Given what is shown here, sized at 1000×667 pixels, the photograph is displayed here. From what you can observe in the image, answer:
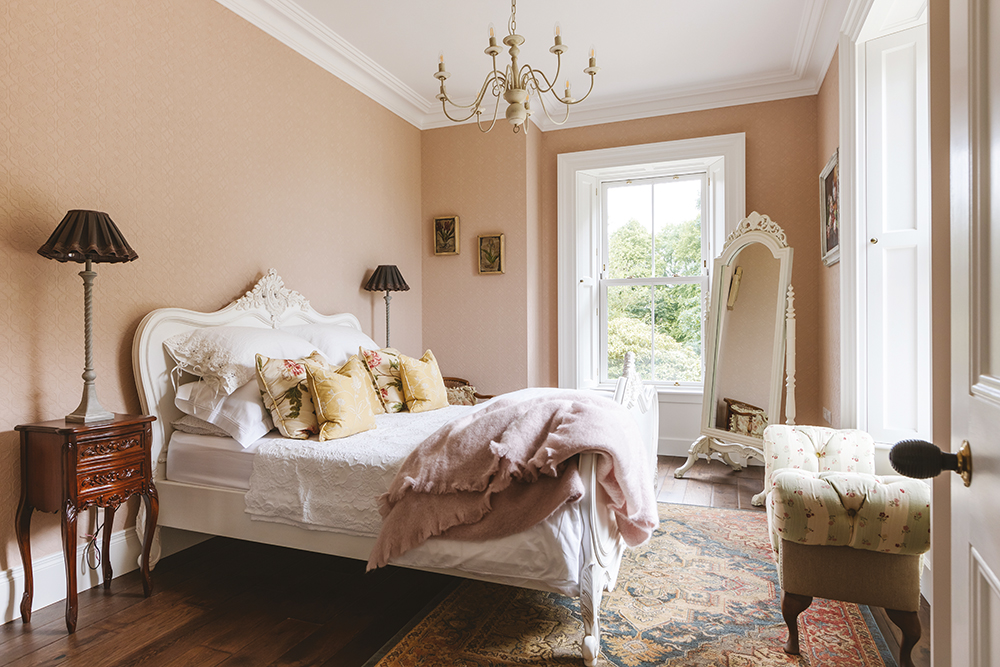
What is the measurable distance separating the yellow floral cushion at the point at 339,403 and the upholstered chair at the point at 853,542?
1734 millimetres

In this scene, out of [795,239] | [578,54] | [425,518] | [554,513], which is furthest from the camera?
[795,239]

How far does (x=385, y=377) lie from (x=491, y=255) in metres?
1.92

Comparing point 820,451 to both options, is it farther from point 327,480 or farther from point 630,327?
point 630,327

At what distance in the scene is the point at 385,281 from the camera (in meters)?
4.27

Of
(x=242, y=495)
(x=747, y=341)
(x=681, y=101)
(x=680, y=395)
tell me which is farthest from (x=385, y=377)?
(x=681, y=101)

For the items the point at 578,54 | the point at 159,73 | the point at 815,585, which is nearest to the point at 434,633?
the point at 815,585

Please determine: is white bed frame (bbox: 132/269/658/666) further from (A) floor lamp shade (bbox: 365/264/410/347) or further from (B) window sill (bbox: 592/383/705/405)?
(B) window sill (bbox: 592/383/705/405)

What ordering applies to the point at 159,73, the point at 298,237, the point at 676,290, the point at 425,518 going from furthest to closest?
the point at 676,290 → the point at 298,237 → the point at 159,73 → the point at 425,518

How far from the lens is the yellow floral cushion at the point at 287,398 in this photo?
2.63 meters

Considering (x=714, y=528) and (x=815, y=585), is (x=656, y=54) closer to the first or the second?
(x=714, y=528)

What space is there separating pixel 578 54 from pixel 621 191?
1.42 m

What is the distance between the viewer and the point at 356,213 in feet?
A: 14.1

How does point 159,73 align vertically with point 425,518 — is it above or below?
above

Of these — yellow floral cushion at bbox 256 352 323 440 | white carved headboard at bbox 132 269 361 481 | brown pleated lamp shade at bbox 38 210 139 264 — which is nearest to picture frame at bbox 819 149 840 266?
yellow floral cushion at bbox 256 352 323 440
